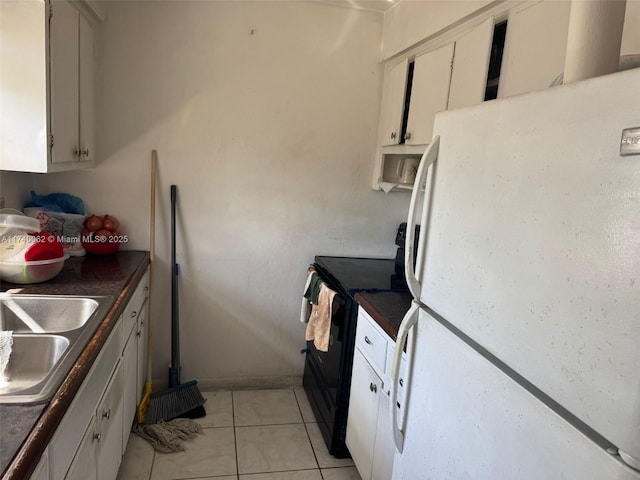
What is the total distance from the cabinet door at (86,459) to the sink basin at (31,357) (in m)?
0.23

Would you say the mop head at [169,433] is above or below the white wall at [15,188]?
below

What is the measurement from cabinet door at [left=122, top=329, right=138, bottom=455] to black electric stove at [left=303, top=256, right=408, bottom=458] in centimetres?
95

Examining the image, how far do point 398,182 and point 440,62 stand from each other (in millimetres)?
833

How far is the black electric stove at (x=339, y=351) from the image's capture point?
2.17 meters

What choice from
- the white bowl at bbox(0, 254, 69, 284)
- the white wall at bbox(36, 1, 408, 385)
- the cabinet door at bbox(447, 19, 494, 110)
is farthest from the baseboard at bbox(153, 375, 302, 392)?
the cabinet door at bbox(447, 19, 494, 110)

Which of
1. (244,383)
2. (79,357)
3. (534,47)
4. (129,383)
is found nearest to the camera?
(79,357)

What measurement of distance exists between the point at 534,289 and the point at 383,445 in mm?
1176

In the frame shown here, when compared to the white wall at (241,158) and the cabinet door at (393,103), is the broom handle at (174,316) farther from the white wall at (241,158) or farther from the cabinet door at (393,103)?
the cabinet door at (393,103)

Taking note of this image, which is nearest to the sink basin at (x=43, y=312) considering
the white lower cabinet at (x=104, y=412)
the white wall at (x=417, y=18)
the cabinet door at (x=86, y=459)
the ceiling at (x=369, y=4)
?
the white lower cabinet at (x=104, y=412)

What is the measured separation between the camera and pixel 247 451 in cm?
231

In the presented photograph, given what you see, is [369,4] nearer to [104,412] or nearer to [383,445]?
[383,445]

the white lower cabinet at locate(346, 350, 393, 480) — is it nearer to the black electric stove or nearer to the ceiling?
the black electric stove

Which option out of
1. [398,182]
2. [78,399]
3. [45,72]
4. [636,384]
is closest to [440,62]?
[398,182]

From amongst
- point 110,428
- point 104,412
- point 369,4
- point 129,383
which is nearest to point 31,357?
point 104,412
